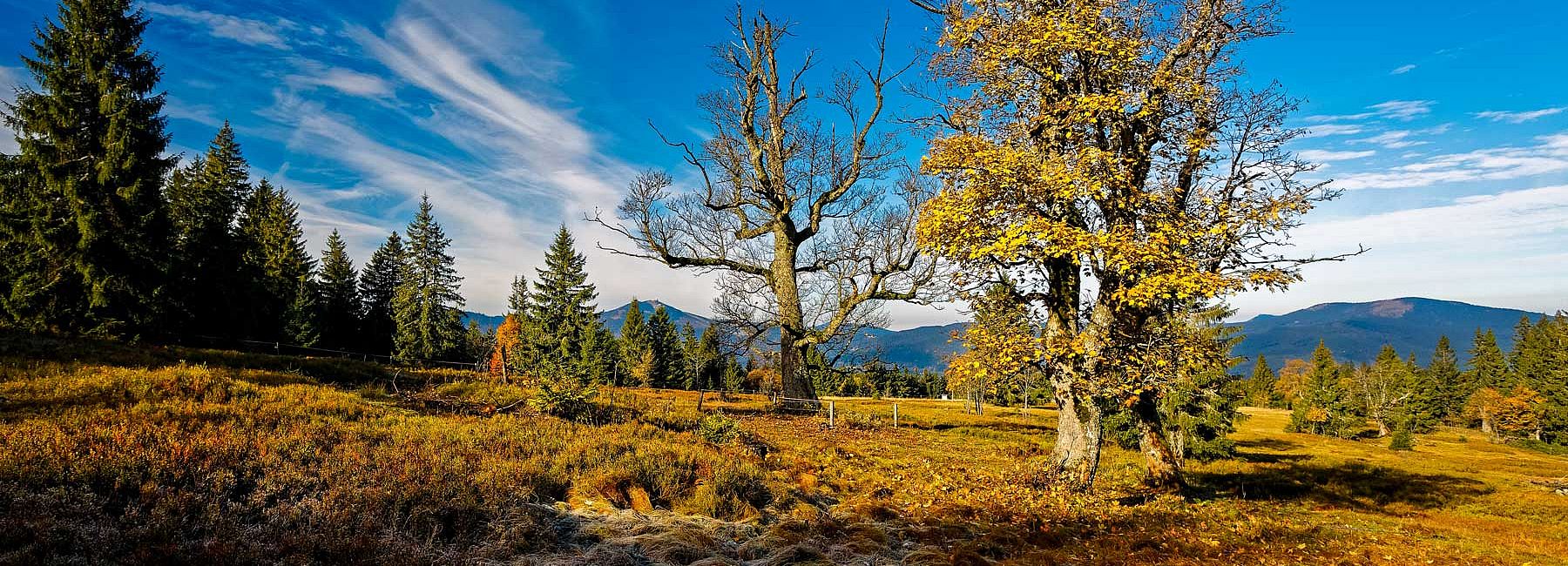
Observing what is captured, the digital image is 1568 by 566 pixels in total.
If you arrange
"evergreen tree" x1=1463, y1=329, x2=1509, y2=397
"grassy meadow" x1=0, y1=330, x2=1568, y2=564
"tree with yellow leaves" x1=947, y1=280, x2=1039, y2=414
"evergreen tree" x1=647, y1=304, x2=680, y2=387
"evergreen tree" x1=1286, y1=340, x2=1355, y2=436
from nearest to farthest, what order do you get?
1. "grassy meadow" x1=0, y1=330, x2=1568, y2=564
2. "tree with yellow leaves" x1=947, y1=280, x2=1039, y2=414
3. "evergreen tree" x1=1286, y1=340, x2=1355, y2=436
4. "evergreen tree" x1=647, y1=304, x2=680, y2=387
5. "evergreen tree" x1=1463, y1=329, x2=1509, y2=397

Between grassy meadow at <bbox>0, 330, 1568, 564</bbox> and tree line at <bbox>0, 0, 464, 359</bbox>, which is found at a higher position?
tree line at <bbox>0, 0, 464, 359</bbox>

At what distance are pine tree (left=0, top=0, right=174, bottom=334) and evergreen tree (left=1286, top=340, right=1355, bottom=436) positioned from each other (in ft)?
284

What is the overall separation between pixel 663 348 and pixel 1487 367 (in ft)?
334

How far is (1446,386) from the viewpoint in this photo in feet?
Answer: 263

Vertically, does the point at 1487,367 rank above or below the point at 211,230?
below

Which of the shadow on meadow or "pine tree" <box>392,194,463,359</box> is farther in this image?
"pine tree" <box>392,194,463,359</box>

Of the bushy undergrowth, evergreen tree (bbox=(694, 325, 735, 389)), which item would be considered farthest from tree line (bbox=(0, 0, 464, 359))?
evergreen tree (bbox=(694, 325, 735, 389))

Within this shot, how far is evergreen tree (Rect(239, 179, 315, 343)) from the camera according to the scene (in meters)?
37.5

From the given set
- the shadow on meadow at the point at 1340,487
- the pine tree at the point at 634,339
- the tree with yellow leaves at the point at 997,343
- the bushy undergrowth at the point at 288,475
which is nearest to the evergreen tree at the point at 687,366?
the pine tree at the point at 634,339

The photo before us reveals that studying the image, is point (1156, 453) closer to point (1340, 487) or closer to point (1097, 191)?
point (1097, 191)

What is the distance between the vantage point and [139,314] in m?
22.7

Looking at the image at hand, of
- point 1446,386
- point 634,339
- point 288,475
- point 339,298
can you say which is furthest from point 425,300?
point 1446,386

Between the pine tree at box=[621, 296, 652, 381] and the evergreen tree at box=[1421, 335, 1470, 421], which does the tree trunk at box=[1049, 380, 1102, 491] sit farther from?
the evergreen tree at box=[1421, 335, 1470, 421]

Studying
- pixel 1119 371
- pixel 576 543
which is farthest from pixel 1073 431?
pixel 576 543
